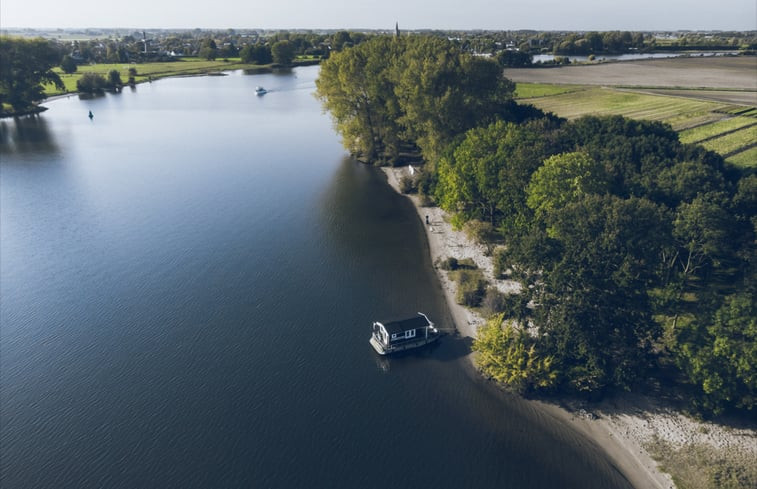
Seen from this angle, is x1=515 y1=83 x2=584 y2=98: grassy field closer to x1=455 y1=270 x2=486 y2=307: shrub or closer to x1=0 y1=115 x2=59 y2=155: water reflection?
x1=455 y1=270 x2=486 y2=307: shrub

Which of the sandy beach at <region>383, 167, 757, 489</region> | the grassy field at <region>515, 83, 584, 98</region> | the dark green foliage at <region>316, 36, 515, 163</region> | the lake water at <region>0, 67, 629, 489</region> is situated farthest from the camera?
the grassy field at <region>515, 83, 584, 98</region>

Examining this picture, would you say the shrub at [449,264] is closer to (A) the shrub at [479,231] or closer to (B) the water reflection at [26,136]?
(A) the shrub at [479,231]

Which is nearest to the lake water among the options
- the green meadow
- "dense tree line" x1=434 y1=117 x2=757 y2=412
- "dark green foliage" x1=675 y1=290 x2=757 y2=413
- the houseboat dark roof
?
the houseboat dark roof

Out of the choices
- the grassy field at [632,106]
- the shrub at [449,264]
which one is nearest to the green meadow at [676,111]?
the grassy field at [632,106]

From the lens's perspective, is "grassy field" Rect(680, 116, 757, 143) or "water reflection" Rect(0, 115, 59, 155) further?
"water reflection" Rect(0, 115, 59, 155)

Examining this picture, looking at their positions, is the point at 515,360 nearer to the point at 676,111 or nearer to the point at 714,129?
the point at 714,129
